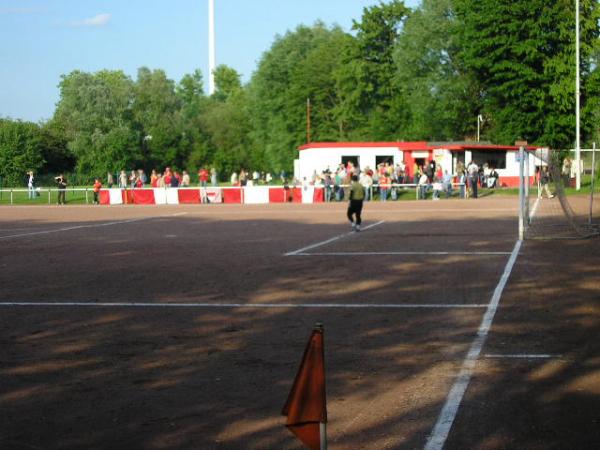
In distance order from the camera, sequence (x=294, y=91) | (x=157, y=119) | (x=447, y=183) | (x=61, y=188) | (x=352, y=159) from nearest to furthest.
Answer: (x=447, y=183), (x=61, y=188), (x=352, y=159), (x=294, y=91), (x=157, y=119)

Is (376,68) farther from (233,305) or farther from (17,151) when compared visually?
(233,305)

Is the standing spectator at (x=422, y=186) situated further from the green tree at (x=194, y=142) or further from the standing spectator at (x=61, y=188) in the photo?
the green tree at (x=194, y=142)

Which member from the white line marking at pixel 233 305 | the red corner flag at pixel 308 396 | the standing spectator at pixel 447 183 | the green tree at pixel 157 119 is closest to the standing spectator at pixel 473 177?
the standing spectator at pixel 447 183

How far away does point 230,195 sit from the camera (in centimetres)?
5134

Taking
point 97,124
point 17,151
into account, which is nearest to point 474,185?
point 17,151

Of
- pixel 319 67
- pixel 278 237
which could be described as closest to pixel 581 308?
pixel 278 237

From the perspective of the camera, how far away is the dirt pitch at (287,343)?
7.09 metres

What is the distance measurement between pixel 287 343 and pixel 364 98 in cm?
8869

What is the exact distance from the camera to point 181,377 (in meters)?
8.91

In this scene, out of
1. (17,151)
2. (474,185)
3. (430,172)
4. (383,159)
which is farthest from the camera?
(17,151)

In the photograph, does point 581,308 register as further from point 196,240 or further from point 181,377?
point 196,240

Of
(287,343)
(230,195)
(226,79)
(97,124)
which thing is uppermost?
(226,79)

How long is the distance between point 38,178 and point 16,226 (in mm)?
58436

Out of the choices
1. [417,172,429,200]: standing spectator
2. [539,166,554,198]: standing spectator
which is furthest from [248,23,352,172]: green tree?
[539,166,554,198]: standing spectator
